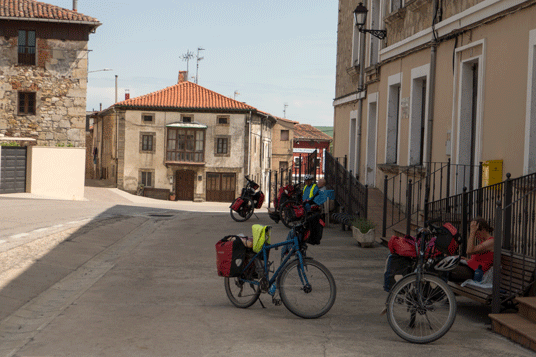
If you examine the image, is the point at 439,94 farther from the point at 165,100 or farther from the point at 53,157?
the point at 165,100

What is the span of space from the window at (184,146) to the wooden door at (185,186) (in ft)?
4.08

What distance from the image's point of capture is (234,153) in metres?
51.3

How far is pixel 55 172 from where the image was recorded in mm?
32969

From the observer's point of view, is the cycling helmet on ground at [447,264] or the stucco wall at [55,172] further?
the stucco wall at [55,172]

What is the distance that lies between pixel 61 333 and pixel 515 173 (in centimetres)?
A: 625

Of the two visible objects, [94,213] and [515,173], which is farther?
[94,213]

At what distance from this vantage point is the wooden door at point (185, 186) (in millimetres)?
51625

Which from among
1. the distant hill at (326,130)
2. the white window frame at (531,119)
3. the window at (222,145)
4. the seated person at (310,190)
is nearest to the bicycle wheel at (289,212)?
the seated person at (310,190)

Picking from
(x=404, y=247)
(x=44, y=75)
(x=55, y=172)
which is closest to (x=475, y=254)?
(x=404, y=247)

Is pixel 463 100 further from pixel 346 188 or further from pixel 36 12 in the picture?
pixel 36 12

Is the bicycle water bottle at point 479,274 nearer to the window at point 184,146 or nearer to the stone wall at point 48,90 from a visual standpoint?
the stone wall at point 48,90

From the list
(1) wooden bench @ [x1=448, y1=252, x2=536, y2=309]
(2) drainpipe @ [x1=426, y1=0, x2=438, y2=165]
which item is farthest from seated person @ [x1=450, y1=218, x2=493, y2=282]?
(2) drainpipe @ [x1=426, y1=0, x2=438, y2=165]

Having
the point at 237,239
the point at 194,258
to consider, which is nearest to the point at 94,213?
the point at 194,258

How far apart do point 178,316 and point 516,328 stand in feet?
10.9
